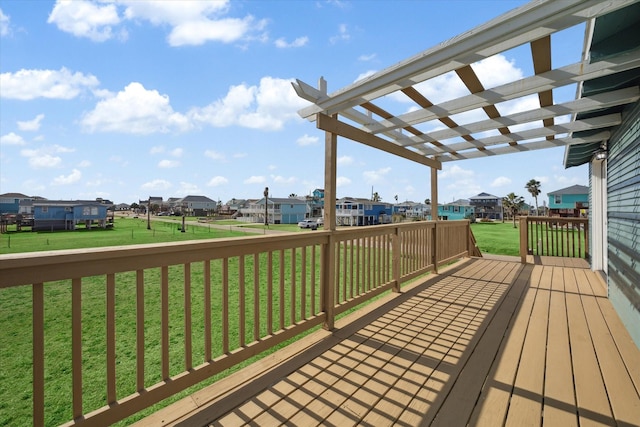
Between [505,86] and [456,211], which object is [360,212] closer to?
[456,211]

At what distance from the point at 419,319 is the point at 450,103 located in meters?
2.21

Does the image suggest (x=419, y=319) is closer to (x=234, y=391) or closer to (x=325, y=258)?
(x=325, y=258)

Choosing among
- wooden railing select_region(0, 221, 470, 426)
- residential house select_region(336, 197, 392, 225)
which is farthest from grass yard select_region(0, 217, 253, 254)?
residential house select_region(336, 197, 392, 225)

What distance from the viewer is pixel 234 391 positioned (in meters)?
1.73

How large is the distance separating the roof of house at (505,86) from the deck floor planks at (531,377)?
2119mm

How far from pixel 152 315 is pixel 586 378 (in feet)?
14.7

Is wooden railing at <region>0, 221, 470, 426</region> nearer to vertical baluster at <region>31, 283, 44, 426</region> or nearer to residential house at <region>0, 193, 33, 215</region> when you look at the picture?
vertical baluster at <region>31, 283, 44, 426</region>

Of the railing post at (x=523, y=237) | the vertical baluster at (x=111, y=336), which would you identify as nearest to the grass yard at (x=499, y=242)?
the railing post at (x=523, y=237)

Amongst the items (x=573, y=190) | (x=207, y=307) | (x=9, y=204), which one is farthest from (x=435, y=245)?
(x=9, y=204)

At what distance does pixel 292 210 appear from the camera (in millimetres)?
45750

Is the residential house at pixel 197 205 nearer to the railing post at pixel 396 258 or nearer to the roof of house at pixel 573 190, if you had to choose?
the roof of house at pixel 573 190

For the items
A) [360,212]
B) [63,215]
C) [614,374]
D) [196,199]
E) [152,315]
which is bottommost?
[152,315]

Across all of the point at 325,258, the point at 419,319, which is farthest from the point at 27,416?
the point at 419,319

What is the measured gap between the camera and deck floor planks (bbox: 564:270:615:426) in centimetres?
152
